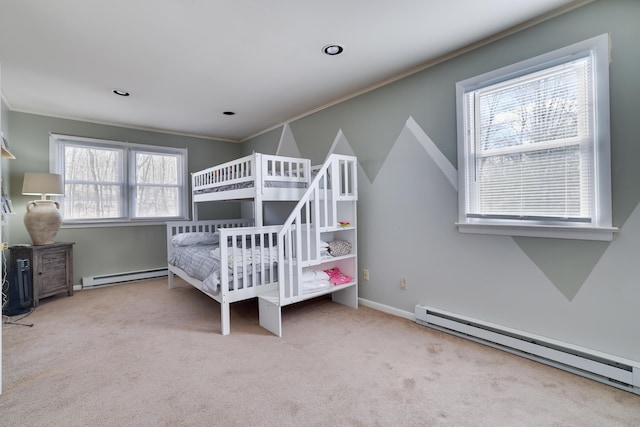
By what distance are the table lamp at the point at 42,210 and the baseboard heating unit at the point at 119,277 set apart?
0.75 meters

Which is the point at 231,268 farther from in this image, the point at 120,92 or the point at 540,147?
the point at 540,147

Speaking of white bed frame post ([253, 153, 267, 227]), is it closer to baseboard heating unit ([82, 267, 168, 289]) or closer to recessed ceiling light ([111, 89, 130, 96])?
recessed ceiling light ([111, 89, 130, 96])

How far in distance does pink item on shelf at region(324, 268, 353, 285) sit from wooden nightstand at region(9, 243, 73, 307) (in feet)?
10.6

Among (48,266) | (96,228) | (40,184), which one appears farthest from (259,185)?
(96,228)

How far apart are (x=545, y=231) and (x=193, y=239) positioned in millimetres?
3666

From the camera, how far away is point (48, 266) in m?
3.50

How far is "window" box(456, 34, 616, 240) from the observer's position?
182cm

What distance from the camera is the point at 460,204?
244 cm

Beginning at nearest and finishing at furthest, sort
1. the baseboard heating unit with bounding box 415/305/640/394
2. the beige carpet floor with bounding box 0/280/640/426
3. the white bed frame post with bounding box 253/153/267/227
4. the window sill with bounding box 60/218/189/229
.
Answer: the beige carpet floor with bounding box 0/280/640/426 → the baseboard heating unit with bounding box 415/305/640/394 → the white bed frame post with bounding box 253/153/267/227 → the window sill with bounding box 60/218/189/229

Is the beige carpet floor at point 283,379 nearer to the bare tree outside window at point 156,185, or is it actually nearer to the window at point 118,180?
the window at point 118,180

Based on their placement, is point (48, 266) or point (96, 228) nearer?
point (48, 266)

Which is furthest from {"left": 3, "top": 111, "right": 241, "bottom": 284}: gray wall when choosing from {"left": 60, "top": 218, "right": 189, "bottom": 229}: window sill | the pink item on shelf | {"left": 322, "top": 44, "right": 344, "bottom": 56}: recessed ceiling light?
{"left": 322, "top": 44, "right": 344, "bottom": 56}: recessed ceiling light

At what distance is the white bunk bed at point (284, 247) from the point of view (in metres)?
2.56

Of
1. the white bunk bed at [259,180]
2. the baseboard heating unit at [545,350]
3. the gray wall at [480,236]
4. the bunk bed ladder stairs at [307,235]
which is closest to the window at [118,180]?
the white bunk bed at [259,180]
